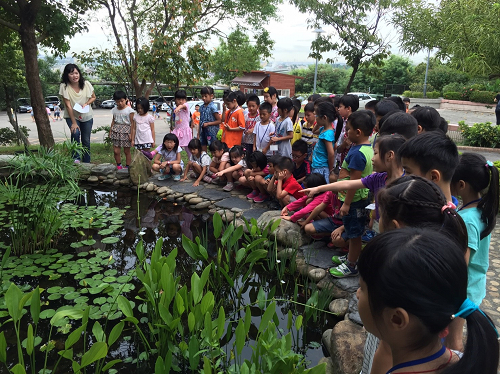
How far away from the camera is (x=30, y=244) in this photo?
3.69m

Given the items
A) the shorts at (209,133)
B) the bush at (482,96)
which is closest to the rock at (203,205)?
the shorts at (209,133)

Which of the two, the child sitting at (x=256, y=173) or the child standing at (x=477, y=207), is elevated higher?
the child standing at (x=477, y=207)

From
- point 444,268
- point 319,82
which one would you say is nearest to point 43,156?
point 444,268

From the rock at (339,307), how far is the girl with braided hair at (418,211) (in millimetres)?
1290

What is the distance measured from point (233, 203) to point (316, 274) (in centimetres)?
197

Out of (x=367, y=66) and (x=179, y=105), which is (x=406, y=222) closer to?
(x=179, y=105)

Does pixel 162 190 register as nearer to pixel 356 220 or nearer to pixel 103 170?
pixel 103 170

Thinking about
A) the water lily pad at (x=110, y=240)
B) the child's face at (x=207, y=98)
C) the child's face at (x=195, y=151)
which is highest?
the child's face at (x=207, y=98)

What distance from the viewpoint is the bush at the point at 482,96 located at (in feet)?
58.8

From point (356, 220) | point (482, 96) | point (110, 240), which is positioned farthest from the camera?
point (482, 96)

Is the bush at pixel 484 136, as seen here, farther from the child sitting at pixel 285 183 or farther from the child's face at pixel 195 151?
the child's face at pixel 195 151

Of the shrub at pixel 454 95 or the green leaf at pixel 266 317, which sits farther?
the shrub at pixel 454 95

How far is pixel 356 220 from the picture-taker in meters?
Answer: 3.07

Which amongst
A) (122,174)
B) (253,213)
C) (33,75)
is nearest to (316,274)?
(253,213)
